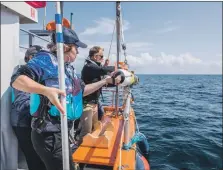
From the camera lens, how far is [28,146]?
2.70 metres

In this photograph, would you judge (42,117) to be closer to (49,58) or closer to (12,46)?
(49,58)

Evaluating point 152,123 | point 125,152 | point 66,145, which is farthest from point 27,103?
point 152,123

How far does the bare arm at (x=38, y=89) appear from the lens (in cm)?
162

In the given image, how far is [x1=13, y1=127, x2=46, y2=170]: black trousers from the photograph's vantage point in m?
2.58

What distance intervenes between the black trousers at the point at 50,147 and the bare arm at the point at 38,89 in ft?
2.06

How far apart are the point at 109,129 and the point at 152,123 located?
8.88 m

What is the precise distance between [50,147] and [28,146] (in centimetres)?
66

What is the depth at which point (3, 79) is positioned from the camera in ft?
7.58

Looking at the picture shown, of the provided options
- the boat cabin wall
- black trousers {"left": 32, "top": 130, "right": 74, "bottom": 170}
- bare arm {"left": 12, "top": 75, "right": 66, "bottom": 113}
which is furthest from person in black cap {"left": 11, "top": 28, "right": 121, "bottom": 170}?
the boat cabin wall

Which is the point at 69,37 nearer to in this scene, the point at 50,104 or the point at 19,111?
the point at 50,104

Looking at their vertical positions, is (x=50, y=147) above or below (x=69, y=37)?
below

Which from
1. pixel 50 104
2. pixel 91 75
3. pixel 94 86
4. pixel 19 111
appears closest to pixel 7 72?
pixel 19 111

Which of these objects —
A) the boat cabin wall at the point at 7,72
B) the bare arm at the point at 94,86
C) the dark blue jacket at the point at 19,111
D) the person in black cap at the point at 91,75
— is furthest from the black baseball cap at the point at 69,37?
the person in black cap at the point at 91,75

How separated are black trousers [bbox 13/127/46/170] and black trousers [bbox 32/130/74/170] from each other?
475 mm
